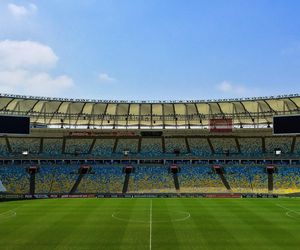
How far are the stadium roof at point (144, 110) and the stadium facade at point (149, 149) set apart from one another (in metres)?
0.19

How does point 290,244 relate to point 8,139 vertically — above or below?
below

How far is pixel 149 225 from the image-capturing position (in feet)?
113

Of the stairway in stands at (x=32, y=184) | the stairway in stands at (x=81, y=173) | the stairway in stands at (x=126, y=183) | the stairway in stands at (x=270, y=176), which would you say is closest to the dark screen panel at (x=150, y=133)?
the stairway in stands at (x=126, y=183)

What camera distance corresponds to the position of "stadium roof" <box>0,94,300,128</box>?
63.6 meters

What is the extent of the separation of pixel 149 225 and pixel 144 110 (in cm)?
3829

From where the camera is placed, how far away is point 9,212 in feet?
141

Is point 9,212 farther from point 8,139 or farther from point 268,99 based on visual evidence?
point 268,99

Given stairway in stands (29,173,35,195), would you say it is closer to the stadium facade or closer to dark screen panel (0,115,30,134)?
the stadium facade

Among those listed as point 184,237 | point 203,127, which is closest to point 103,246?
point 184,237

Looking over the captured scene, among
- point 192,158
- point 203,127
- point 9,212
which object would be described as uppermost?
point 203,127

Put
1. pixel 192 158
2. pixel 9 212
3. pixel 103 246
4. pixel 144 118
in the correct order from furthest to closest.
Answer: pixel 144 118 < pixel 192 158 < pixel 9 212 < pixel 103 246

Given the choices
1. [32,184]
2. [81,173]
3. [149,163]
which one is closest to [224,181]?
[149,163]

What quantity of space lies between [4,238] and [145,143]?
47083 millimetres

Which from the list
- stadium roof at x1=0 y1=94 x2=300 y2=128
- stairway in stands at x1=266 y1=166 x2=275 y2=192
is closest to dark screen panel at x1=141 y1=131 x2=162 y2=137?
stadium roof at x1=0 y1=94 x2=300 y2=128
